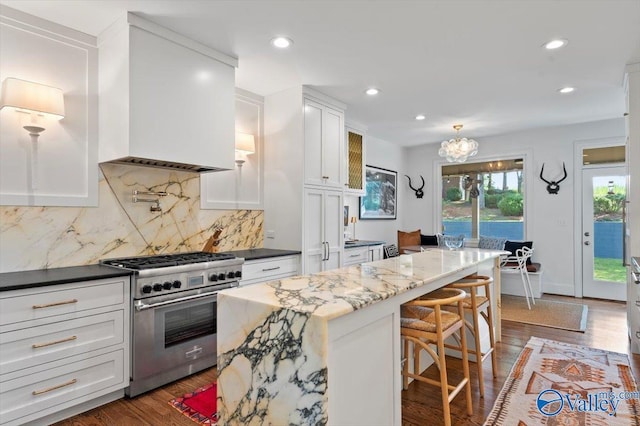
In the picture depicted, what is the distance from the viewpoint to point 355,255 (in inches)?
184

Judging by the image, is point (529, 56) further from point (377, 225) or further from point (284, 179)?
point (377, 225)

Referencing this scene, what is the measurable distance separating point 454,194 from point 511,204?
3.28ft

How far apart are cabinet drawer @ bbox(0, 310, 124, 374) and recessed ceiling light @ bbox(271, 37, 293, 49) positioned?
230cm

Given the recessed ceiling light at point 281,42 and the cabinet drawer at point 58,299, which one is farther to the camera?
the recessed ceiling light at point 281,42

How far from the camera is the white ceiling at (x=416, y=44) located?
7.88 feet

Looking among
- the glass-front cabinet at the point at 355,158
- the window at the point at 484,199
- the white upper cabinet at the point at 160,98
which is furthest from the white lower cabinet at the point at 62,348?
the window at the point at 484,199

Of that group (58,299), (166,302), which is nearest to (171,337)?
(166,302)

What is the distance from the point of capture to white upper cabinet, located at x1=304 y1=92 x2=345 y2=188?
12.7ft

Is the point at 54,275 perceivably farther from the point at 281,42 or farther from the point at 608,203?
the point at 608,203

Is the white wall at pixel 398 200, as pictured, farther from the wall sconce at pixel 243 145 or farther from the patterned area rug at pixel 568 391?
the patterned area rug at pixel 568 391

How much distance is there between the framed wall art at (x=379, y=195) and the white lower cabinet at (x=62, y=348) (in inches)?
165

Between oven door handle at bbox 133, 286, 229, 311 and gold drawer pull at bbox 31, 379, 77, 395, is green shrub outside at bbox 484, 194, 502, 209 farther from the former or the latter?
gold drawer pull at bbox 31, 379, 77, 395

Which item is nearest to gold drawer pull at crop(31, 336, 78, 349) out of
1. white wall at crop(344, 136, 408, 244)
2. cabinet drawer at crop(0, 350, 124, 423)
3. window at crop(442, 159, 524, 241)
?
cabinet drawer at crop(0, 350, 124, 423)

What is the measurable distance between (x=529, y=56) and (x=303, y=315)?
3.18 metres
